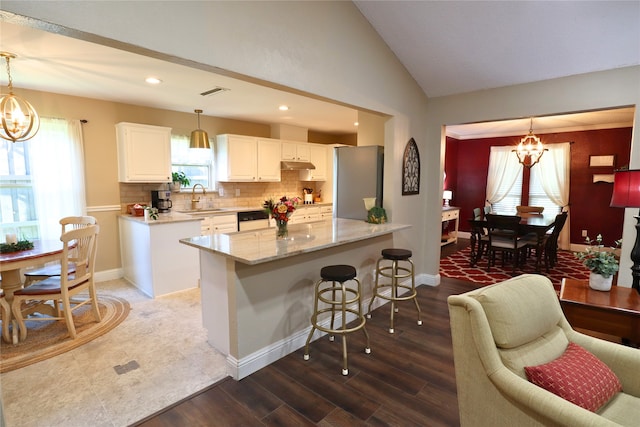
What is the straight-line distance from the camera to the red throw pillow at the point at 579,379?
1355mm

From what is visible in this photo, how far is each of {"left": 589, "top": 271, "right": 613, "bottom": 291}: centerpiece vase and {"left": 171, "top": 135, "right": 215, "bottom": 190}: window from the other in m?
5.14

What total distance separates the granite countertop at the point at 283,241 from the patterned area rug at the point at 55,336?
4.63ft

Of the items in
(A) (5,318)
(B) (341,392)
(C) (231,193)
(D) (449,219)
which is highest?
(C) (231,193)

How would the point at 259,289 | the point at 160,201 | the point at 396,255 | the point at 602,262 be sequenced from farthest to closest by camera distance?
the point at 160,201
the point at 396,255
the point at 259,289
the point at 602,262

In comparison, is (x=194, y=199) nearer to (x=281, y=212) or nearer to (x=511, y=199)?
(x=281, y=212)

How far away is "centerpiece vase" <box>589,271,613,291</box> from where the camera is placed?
2.38 m

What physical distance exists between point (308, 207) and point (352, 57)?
3.60m

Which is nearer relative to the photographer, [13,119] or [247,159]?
[13,119]

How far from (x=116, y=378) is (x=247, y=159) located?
3.87 metres

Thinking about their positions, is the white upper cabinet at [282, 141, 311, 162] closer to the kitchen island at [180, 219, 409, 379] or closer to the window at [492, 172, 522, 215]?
the kitchen island at [180, 219, 409, 379]

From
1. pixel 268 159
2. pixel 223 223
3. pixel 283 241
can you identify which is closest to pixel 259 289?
pixel 283 241

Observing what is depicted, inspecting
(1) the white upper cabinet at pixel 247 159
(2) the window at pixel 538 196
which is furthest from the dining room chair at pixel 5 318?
(2) the window at pixel 538 196

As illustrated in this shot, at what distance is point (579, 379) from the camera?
4.59 ft

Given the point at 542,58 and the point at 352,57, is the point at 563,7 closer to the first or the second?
the point at 542,58
